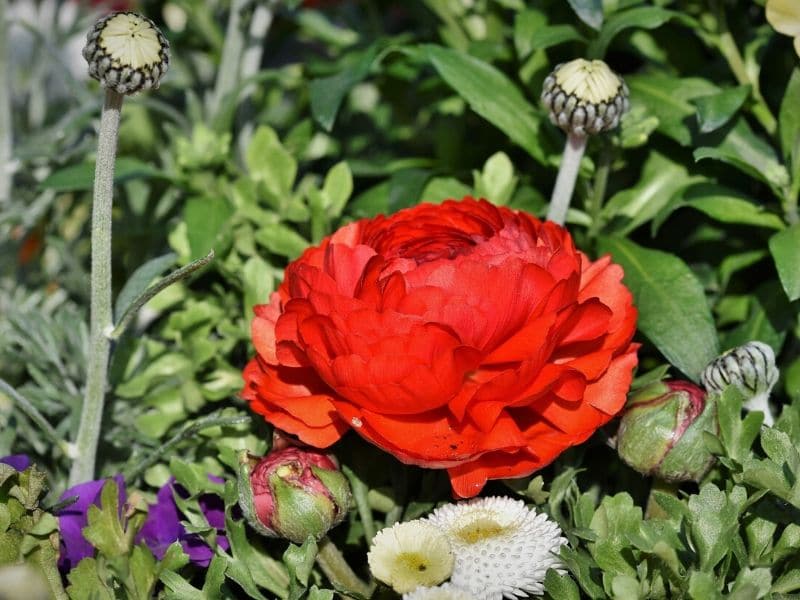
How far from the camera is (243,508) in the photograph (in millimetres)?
757

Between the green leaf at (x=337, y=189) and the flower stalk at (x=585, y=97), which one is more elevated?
the flower stalk at (x=585, y=97)

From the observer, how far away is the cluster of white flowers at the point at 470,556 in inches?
26.8

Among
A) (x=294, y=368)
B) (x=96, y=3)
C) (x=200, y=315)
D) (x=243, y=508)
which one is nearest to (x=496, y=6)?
(x=200, y=315)

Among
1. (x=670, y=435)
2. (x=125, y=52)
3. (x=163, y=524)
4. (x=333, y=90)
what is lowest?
(x=163, y=524)

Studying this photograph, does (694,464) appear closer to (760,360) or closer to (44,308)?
(760,360)

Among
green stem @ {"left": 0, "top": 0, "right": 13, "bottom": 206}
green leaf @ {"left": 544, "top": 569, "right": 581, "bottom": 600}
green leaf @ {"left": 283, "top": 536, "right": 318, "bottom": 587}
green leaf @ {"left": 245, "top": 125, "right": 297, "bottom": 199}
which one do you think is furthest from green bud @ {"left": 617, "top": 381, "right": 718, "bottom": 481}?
green stem @ {"left": 0, "top": 0, "right": 13, "bottom": 206}

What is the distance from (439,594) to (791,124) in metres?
0.57

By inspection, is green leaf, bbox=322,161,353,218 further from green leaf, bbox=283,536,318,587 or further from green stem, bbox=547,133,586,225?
green leaf, bbox=283,536,318,587

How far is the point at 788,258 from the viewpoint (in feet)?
2.94

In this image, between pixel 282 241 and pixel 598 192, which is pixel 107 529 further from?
pixel 598 192

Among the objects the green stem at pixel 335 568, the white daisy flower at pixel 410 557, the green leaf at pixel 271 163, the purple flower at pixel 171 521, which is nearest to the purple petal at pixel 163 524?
the purple flower at pixel 171 521

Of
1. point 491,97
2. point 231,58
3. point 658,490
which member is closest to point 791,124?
point 491,97

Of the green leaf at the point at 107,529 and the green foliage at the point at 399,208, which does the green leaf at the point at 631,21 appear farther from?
the green leaf at the point at 107,529

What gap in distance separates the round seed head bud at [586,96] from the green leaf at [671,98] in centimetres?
17
